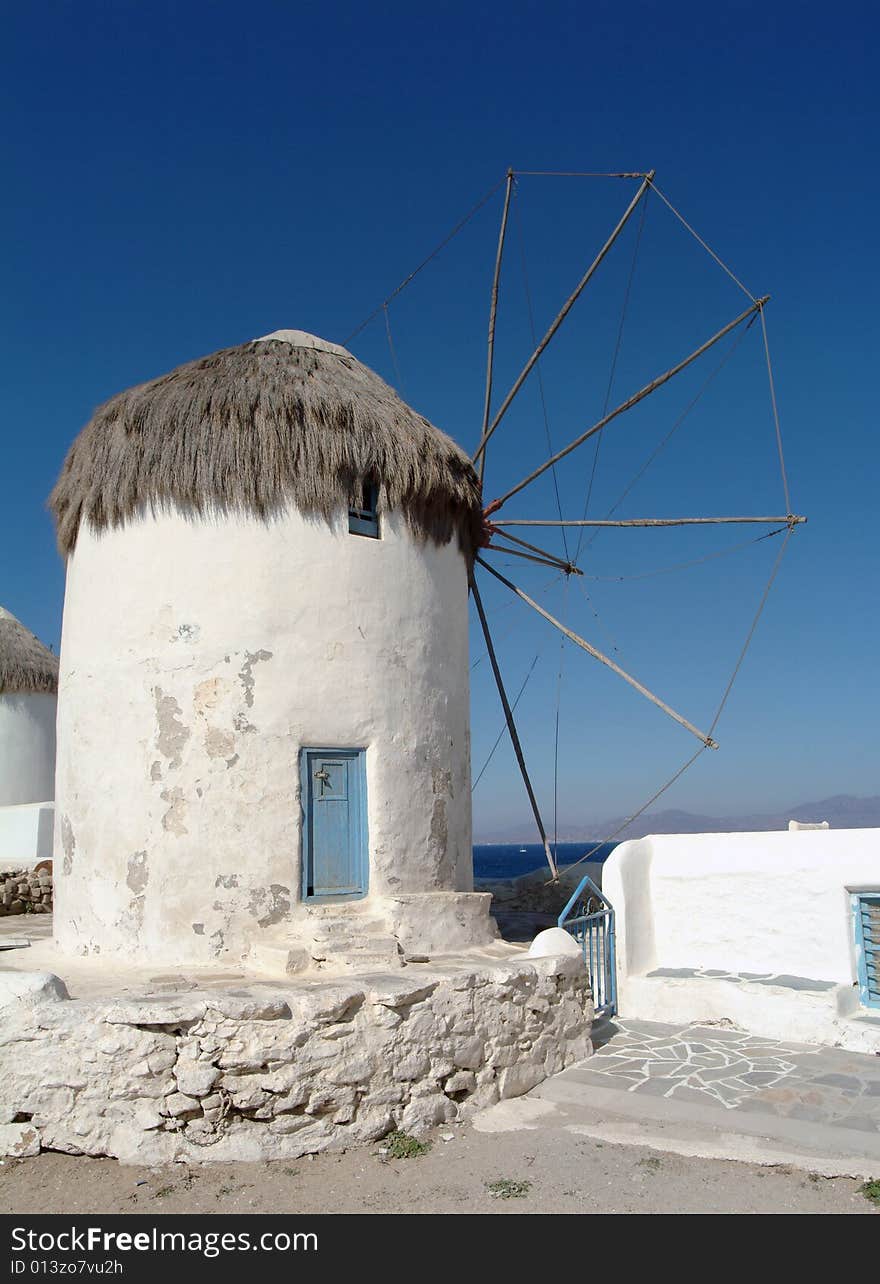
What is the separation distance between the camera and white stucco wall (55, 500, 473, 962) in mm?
7195

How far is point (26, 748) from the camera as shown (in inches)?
664

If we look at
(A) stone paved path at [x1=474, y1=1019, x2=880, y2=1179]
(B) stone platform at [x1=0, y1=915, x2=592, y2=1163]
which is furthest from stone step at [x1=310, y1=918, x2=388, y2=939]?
(A) stone paved path at [x1=474, y1=1019, x2=880, y2=1179]

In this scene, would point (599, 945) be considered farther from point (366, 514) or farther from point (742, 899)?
point (366, 514)

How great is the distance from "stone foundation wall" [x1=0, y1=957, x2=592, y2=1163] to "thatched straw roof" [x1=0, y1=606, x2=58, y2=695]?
12651mm

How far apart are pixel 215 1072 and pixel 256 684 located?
304 centimetres

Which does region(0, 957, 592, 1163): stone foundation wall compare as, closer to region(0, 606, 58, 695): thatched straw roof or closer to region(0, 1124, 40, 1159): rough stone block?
region(0, 1124, 40, 1159): rough stone block

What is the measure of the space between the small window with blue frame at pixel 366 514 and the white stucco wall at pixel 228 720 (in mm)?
106

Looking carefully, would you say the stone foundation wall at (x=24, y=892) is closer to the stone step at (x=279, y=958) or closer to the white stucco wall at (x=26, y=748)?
the white stucco wall at (x=26, y=748)

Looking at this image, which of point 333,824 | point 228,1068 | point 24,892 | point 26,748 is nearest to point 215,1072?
point 228,1068

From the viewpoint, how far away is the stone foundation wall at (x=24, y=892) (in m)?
12.7
